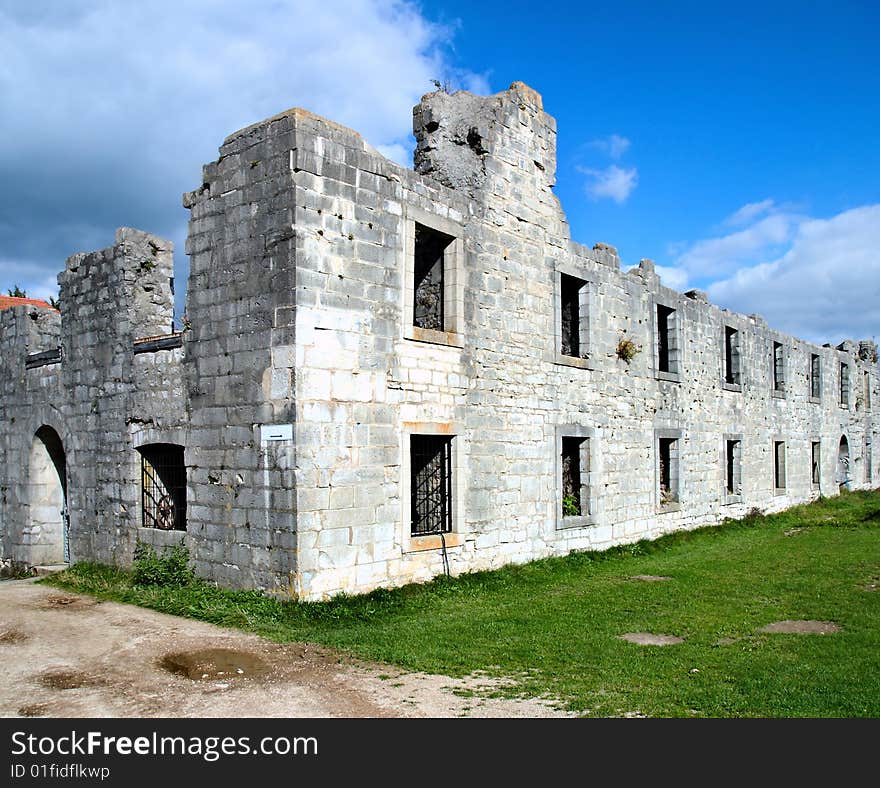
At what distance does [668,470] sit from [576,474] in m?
Result: 4.20

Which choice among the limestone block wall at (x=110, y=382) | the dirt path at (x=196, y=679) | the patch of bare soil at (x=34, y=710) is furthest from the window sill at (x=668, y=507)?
Answer: the patch of bare soil at (x=34, y=710)

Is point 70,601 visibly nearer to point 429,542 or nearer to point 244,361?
point 244,361

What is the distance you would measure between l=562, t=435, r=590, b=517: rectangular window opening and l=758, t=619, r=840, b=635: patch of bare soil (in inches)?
205

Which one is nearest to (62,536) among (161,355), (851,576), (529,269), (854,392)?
(161,355)

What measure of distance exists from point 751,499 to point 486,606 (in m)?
13.6

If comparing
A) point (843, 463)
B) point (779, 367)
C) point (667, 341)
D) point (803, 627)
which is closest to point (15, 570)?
point (803, 627)

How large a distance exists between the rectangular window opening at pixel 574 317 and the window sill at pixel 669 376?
282 centimetres

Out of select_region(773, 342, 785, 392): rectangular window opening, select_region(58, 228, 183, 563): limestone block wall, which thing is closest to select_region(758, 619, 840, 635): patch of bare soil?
select_region(58, 228, 183, 563): limestone block wall

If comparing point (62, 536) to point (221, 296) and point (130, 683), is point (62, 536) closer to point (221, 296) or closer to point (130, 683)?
point (221, 296)

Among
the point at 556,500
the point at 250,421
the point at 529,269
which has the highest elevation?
the point at 529,269

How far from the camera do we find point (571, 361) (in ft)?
43.4

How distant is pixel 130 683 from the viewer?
20.0ft

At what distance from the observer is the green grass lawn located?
5.86 m

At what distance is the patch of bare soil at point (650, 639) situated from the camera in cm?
752
